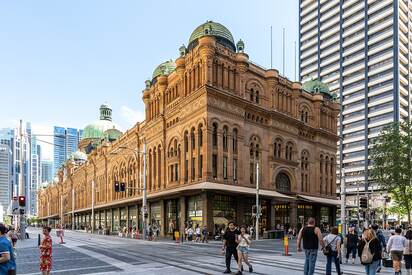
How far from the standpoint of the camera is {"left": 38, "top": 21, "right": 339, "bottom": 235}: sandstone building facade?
48312mm

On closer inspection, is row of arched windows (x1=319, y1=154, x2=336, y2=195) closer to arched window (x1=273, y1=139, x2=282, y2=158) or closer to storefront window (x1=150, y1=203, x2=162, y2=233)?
arched window (x1=273, y1=139, x2=282, y2=158)

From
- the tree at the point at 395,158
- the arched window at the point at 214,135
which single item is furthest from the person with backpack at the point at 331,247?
the arched window at the point at 214,135

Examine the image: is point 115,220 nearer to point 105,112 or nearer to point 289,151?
point 289,151

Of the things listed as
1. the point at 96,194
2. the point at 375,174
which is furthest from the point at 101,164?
the point at 375,174

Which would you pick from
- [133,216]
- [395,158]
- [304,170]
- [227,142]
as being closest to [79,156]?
[133,216]

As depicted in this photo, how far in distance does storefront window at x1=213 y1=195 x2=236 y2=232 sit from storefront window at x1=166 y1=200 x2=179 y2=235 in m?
6.70

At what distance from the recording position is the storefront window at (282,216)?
57688 millimetres

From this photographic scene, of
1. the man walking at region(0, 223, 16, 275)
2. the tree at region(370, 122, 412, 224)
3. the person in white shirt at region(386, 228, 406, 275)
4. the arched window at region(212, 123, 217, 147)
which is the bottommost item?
the person in white shirt at region(386, 228, 406, 275)

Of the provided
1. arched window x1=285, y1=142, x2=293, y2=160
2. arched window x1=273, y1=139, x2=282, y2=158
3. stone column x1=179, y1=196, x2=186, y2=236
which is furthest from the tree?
stone column x1=179, y1=196, x2=186, y2=236

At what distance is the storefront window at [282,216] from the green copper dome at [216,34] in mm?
21936

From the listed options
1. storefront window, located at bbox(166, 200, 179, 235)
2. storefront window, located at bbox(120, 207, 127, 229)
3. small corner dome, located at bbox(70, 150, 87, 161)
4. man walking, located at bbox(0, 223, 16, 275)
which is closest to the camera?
man walking, located at bbox(0, 223, 16, 275)

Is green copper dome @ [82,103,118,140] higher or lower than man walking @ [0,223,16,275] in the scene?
higher

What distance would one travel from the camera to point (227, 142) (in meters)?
49.8

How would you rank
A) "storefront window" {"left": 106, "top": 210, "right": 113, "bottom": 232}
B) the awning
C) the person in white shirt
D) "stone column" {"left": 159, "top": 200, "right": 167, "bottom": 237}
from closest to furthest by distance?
the person in white shirt → "stone column" {"left": 159, "top": 200, "right": 167, "bottom": 237} → the awning → "storefront window" {"left": 106, "top": 210, "right": 113, "bottom": 232}
